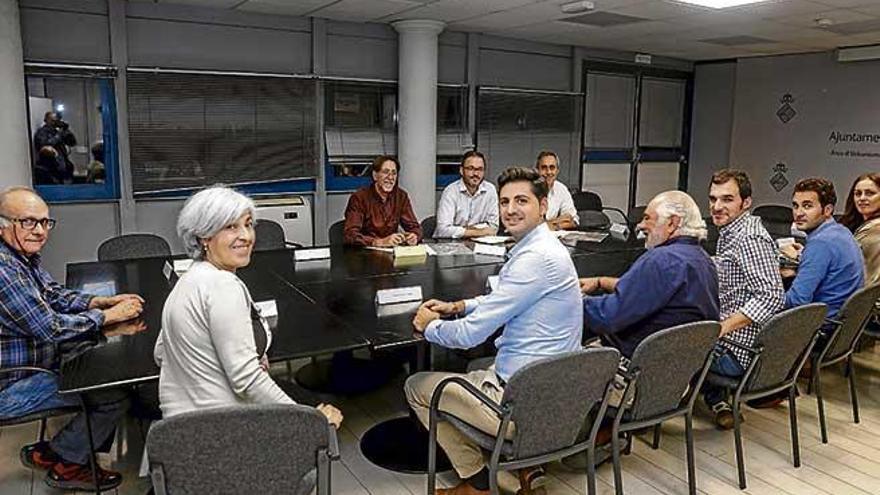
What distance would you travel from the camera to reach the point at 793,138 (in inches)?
305

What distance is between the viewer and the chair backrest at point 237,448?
1513 millimetres

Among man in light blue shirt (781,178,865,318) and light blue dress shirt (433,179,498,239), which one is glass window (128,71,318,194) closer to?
light blue dress shirt (433,179,498,239)

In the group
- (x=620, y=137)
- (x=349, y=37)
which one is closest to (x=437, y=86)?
(x=349, y=37)

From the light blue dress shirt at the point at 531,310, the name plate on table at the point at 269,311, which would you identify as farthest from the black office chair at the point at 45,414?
the light blue dress shirt at the point at 531,310

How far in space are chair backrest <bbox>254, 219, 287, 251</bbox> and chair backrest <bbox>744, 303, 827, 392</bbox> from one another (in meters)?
2.92

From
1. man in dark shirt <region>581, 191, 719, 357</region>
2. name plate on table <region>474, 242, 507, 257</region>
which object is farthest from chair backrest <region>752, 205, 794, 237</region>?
man in dark shirt <region>581, 191, 719, 357</region>

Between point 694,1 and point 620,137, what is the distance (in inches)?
130

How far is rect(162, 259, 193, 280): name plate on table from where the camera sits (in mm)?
3189

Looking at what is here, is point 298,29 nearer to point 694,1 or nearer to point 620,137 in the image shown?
point 694,1

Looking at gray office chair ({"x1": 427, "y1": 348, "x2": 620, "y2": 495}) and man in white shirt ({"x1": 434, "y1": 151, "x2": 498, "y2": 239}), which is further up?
man in white shirt ({"x1": 434, "y1": 151, "x2": 498, "y2": 239})

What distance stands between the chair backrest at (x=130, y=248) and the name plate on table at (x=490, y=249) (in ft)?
6.08

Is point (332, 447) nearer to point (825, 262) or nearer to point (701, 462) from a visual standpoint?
point (701, 462)

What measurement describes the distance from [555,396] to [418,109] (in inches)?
168

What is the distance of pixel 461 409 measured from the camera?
87.9 inches
